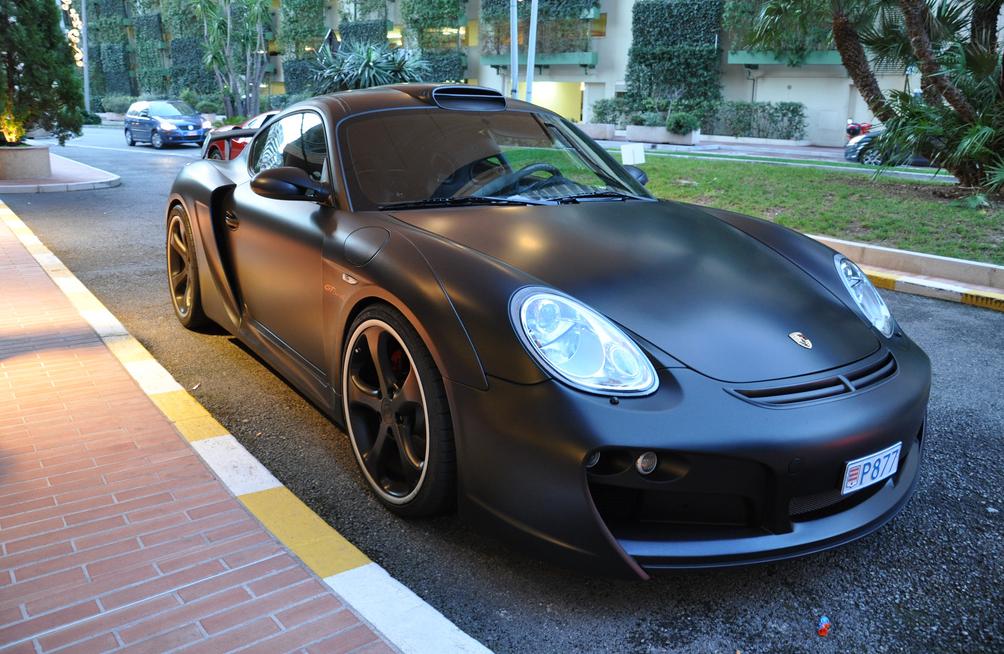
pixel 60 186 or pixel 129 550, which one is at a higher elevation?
pixel 60 186

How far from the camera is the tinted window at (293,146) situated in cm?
358

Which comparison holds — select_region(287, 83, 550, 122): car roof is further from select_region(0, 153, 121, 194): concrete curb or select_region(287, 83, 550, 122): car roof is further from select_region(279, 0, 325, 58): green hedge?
select_region(279, 0, 325, 58): green hedge

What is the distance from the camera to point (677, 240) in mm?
3064

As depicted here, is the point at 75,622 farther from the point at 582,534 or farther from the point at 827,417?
the point at 827,417

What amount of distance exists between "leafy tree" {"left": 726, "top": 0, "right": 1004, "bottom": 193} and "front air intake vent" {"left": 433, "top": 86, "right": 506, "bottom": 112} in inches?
310

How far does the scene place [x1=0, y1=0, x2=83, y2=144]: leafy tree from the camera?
13664 millimetres

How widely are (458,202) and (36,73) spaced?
13.9 meters

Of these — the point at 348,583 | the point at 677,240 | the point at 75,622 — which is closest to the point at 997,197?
the point at 677,240

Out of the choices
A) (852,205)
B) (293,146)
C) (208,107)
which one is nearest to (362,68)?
(852,205)

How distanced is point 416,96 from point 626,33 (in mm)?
36416

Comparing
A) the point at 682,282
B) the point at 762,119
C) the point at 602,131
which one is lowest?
the point at 682,282

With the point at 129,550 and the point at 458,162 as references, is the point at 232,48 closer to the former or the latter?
the point at 458,162

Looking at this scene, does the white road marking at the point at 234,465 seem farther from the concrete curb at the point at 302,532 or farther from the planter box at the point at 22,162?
the planter box at the point at 22,162

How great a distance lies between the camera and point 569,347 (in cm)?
239
